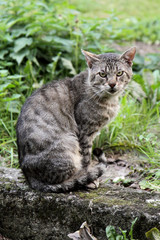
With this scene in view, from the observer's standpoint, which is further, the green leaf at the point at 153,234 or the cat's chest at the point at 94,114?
the cat's chest at the point at 94,114

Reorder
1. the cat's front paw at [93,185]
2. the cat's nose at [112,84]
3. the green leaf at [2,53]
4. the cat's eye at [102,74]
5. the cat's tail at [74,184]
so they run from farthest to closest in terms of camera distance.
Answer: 1. the green leaf at [2,53]
2. the cat's eye at [102,74]
3. the cat's nose at [112,84]
4. the cat's front paw at [93,185]
5. the cat's tail at [74,184]

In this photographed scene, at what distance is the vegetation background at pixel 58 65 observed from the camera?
12.7ft

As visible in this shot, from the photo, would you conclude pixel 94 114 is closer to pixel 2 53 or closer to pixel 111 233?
pixel 111 233

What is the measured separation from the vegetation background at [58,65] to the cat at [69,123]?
609mm

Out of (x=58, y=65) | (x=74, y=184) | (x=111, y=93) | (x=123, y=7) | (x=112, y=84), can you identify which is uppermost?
(x=112, y=84)

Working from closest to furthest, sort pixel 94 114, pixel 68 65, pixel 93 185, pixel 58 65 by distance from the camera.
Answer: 1. pixel 93 185
2. pixel 94 114
3. pixel 68 65
4. pixel 58 65

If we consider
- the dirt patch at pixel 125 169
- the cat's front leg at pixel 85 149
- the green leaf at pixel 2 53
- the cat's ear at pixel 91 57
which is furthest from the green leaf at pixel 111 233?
the green leaf at pixel 2 53

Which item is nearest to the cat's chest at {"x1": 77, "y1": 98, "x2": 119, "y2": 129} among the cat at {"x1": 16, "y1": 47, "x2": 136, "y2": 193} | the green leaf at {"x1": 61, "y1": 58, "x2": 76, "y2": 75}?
the cat at {"x1": 16, "y1": 47, "x2": 136, "y2": 193}

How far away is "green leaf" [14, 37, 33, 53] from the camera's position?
177 inches

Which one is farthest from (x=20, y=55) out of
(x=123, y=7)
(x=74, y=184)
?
(x=123, y=7)

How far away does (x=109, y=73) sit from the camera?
3.24m

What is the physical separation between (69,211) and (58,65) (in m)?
2.82

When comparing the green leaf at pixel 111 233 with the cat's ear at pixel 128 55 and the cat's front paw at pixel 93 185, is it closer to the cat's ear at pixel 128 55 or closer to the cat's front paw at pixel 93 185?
the cat's front paw at pixel 93 185

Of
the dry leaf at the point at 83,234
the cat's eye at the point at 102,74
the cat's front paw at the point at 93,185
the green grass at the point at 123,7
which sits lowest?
the dry leaf at the point at 83,234
